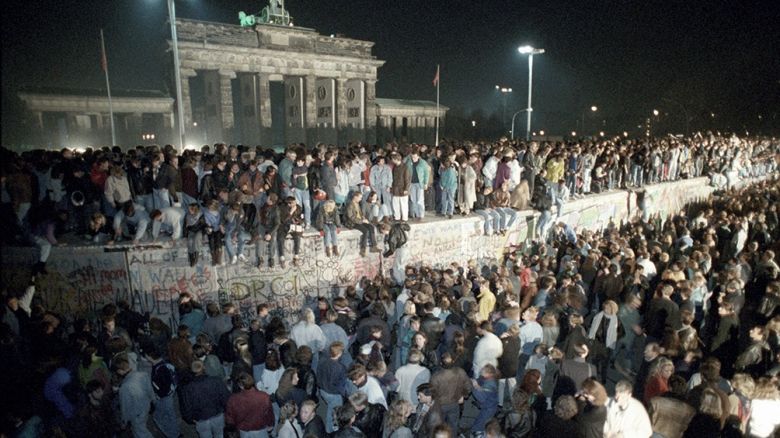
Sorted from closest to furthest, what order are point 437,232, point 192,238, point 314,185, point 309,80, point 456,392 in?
point 456,392 → point 192,238 → point 314,185 → point 437,232 → point 309,80

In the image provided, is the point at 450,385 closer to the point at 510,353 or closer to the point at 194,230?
the point at 510,353

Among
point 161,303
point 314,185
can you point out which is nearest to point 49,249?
point 161,303

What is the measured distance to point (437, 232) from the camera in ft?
44.8

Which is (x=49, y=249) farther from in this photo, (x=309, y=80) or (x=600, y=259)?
(x=309, y=80)

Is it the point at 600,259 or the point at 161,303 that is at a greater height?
the point at 600,259

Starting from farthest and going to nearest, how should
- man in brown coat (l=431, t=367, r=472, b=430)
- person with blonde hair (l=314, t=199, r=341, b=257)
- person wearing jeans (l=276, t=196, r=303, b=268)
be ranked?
person with blonde hair (l=314, t=199, r=341, b=257)
person wearing jeans (l=276, t=196, r=303, b=268)
man in brown coat (l=431, t=367, r=472, b=430)

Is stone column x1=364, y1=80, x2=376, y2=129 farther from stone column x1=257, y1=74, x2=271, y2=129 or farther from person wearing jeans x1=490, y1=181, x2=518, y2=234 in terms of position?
person wearing jeans x1=490, y1=181, x2=518, y2=234

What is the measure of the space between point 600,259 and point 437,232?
4490 mm

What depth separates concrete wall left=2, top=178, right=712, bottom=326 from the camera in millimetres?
10008

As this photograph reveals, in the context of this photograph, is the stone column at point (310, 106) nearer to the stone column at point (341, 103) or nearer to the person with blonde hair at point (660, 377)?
the stone column at point (341, 103)

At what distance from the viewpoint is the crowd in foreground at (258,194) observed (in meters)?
10.2

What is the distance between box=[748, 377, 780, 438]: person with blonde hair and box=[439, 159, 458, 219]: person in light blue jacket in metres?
9.06

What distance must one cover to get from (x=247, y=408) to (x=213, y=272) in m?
5.83

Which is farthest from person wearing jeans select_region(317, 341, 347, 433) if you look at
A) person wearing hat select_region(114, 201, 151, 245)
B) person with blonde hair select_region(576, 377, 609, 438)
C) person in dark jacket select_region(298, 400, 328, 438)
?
person wearing hat select_region(114, 201, 151, 245)
